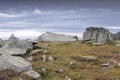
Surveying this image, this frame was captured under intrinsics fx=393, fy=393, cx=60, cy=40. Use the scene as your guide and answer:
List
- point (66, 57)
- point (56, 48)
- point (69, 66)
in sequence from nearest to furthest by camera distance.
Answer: point (69, 66), point (66, 57), point (56, 48)

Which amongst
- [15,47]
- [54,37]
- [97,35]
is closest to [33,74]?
[15,47]

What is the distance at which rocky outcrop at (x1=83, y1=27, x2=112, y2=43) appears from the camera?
49531 millimetres

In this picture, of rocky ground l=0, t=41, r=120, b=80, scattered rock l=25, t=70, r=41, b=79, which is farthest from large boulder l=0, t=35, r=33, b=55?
scattered rock l=25, t=70, r=41, b=79

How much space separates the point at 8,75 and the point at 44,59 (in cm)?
706

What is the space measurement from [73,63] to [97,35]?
1395cm

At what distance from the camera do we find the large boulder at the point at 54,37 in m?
54.9

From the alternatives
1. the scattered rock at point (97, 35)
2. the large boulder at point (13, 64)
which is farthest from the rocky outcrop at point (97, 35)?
the large boulder at point (13, 64)

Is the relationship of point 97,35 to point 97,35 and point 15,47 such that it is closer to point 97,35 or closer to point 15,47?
point 97,35

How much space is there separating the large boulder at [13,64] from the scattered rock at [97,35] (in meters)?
18.5

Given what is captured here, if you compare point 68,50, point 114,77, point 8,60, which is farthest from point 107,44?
point 8,60

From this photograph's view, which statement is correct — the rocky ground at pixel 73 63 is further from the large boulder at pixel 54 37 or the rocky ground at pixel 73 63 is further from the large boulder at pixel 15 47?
the large boulder at pixel 54 37

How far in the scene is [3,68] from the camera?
3147 centimetres

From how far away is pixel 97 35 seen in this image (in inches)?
1962

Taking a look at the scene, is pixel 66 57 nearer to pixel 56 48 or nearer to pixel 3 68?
pixel 56 48
